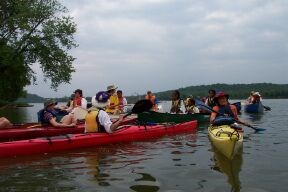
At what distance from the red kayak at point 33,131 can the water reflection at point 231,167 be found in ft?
15.5

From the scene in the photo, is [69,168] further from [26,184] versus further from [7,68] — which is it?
[7,68]

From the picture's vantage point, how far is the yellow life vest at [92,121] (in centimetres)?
1090

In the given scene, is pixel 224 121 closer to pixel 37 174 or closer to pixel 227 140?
pixel 227 140

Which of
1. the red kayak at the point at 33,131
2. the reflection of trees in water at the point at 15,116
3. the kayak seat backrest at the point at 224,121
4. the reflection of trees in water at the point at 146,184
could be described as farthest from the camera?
the reflection of trees in water at the point at 15,116

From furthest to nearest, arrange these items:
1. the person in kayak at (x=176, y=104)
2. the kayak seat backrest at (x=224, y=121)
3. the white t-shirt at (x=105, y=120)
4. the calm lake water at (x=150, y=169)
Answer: the person in kayak at (x=176, y=104) → the white t-shirt at (x=105, y=120) → the kayak seat backrest at (x=224, y=121) → the calm lake water at (x=150, y=169)

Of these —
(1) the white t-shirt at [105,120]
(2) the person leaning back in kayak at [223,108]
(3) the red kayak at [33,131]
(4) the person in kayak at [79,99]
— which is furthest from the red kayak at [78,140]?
(4) the person in kayak at [79,99]

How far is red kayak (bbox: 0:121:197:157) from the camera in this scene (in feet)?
32.1

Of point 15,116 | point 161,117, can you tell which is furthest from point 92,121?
point 15,116

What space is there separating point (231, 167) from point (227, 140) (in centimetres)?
52

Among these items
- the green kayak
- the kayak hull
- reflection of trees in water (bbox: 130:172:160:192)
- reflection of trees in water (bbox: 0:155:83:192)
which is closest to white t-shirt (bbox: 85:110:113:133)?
reflection of trees in water (bbox: 0:155:83:192)

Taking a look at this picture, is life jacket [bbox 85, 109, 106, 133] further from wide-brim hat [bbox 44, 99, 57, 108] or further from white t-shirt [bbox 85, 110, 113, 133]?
wide-brim hat [bbox 44, 99, 57, 108]

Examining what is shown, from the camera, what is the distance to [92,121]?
437 inches

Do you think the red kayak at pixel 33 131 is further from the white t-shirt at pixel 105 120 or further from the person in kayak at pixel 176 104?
the person in kayak at pixel 176 104

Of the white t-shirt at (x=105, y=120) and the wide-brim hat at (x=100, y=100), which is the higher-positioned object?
the wide-brim hat at (x=100, y=100)
